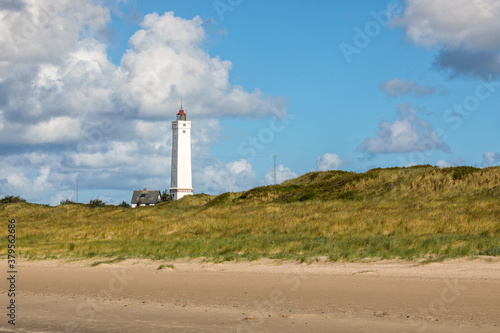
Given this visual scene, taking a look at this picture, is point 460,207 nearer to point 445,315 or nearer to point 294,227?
point 294,227

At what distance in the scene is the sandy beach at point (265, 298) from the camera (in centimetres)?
1030

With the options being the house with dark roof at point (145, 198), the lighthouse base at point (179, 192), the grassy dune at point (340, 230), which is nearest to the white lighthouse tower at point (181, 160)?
the lighthouse base at point (179, 192)

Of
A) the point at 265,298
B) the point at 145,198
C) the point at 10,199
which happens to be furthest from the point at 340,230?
the point at 145,198

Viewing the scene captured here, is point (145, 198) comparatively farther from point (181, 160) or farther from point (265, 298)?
point (265, 298)

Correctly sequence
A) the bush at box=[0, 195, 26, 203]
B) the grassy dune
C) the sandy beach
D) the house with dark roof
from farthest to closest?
the house with dark roof → the bush at box=[0, 195, 26, 203] → the grassy dune → the sandy beach

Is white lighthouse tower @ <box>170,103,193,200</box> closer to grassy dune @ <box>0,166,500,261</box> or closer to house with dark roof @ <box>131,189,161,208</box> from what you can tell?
house with dark roof @ <box>131,189,161,208</box>

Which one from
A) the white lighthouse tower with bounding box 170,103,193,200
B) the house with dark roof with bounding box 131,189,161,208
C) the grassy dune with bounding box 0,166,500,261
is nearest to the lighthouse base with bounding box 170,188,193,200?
the white lighthouse tower with bounding box 170,103,193,200

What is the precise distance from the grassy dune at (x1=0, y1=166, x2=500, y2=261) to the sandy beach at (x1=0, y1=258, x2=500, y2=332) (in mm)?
2129

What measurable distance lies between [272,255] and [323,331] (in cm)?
990

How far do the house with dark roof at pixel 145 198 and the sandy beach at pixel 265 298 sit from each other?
88.2 meters

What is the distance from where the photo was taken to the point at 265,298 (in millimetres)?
13008

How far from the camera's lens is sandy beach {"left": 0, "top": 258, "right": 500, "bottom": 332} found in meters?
10.3

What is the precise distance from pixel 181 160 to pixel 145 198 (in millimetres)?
19406

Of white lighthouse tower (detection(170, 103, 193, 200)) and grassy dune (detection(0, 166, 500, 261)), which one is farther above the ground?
white lighthouse tower (detection(170, 103, 193, 200))
